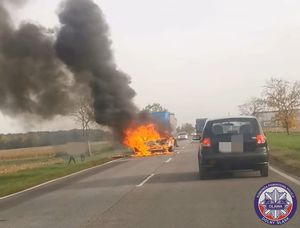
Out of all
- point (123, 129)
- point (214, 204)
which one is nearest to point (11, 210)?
point (214, 204)

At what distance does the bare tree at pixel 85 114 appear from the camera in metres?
37.2

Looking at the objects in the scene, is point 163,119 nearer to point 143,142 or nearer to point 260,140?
point 143,142

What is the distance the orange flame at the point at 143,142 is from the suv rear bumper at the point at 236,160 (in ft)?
71.0

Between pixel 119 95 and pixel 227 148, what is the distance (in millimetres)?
23353

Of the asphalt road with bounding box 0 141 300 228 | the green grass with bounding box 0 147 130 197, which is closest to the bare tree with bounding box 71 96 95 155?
the green grass with bounding box 0 147 130 197

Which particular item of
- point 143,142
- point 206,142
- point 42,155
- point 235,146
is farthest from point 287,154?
point 42,155

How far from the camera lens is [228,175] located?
15.7 m

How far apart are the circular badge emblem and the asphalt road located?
3.30m

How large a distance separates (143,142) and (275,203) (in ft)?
104

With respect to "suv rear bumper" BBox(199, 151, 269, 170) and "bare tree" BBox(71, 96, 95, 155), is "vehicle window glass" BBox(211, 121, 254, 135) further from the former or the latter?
"bare tree" BBox(71, 96, 95, 155)

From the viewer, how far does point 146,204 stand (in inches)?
408

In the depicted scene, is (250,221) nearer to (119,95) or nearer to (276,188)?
(276,188)

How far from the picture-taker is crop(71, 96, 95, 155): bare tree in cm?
3717

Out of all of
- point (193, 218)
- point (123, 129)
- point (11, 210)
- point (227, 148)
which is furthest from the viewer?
point (123, 129)
